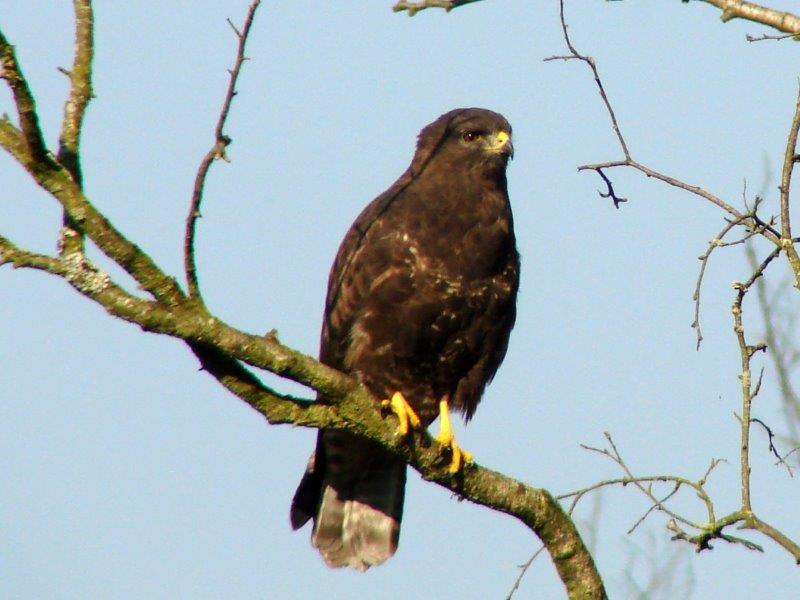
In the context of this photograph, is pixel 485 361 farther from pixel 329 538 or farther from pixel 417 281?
pixel 329 538

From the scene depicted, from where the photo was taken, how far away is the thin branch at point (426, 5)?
156 inches

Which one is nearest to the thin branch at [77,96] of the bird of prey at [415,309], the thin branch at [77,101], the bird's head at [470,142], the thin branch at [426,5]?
the thin branch at [77,101]

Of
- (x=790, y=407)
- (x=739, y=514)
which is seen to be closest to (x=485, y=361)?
(x=790, y=407)

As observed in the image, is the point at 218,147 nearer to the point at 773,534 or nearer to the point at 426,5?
the point at 426,5

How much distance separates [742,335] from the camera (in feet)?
12.4

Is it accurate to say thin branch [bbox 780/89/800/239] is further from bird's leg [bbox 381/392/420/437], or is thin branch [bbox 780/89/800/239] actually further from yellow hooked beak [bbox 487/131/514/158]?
yellow hooked beak [bbox 487/131/514/158]

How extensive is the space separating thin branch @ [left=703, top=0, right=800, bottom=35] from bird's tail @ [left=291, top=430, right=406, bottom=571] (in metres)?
2.99

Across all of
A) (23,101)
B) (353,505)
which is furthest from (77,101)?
(353,505)

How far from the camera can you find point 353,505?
6.16 m

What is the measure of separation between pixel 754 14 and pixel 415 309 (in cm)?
213

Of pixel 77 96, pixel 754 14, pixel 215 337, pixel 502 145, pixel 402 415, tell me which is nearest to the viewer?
pixel 77 96

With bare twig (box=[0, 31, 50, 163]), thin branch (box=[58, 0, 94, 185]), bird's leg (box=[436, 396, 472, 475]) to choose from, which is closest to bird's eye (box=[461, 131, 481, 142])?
bird's leg (box=[436, 396, 472, 475])

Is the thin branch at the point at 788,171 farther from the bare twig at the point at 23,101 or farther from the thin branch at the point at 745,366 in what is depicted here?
the bare twig at the point at 23,101

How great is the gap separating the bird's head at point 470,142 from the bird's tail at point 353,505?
60.0 inches
